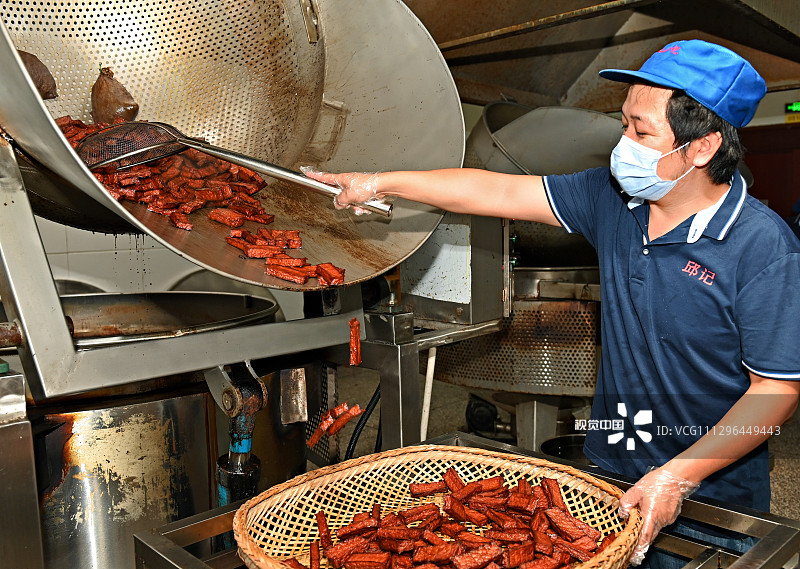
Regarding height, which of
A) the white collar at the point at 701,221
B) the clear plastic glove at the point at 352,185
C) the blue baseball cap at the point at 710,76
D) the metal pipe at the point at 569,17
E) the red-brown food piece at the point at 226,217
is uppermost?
the metal pipe at the point at 569,17

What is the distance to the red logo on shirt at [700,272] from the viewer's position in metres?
1.33

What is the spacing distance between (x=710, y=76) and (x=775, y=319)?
1.52 ft

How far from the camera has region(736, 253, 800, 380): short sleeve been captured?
1.22 m

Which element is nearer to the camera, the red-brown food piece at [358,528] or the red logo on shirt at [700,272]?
the red-brown food piece at [358,528]

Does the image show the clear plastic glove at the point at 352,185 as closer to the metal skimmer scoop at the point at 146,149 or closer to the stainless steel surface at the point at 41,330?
the metal skimmer scoop at the point at 146,149

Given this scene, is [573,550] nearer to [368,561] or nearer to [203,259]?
[368,561]

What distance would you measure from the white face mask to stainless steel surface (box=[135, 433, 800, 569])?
1.91 ft

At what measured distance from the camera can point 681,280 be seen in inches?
53.9

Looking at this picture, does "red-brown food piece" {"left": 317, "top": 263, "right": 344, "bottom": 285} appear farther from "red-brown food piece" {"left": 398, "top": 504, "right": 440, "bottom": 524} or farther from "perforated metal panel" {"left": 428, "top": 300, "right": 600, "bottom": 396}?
"perforated metal panel" {"left": 428, "top": 300, "right": 600, "bottom": 396}

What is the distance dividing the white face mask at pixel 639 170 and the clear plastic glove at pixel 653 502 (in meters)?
0.56

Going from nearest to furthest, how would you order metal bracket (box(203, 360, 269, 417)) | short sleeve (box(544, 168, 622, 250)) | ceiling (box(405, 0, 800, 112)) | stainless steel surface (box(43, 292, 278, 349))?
metal bracket (box(203, 360, 269, 417)) → short sleeve (box(544, 168, 622, 250)) → stainless steel surface (box(43, 292, 278, 349)) → ceiling (box(405, 0, 800, 112))

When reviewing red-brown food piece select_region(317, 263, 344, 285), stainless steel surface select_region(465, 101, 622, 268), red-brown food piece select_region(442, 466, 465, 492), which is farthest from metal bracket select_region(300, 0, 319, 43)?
stainless steel surface select_region(465, 101, 622, 268)

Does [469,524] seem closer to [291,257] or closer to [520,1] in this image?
[291,257]

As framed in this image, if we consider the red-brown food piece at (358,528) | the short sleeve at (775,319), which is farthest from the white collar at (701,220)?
→ the red-brown food piece at (358,528)
